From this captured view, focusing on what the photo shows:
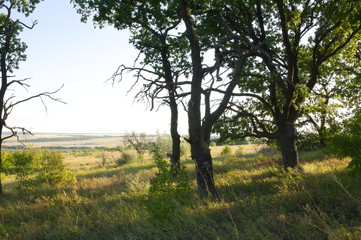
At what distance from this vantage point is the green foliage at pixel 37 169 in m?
14.2

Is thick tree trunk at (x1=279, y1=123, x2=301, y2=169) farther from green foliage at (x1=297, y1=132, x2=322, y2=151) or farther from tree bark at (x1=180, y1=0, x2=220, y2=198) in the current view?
green foliage at (x1=297, y1=132, x2=322, y2=151)

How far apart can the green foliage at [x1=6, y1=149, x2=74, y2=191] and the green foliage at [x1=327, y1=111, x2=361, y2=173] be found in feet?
43.6

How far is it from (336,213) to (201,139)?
13.7ft

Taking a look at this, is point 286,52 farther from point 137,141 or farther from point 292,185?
point 137,141

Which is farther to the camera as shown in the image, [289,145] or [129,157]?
[129,157]

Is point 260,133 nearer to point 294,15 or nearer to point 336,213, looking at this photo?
point 294,15

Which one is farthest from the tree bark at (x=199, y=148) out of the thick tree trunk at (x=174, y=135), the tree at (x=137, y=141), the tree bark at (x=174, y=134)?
the tree at (x=137, y=141)

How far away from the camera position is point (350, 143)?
7504 millimetres

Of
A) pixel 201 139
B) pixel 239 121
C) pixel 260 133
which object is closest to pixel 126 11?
pixel 201 139

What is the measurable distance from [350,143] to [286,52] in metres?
5.38

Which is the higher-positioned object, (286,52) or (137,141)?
(286,52)

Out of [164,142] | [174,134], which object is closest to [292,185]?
[174,134]

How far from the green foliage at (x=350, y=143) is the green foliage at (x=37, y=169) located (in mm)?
13302

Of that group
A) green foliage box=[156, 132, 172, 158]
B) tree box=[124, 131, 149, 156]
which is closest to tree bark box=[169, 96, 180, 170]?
green foliage box=[156, 132, 172, 158]
